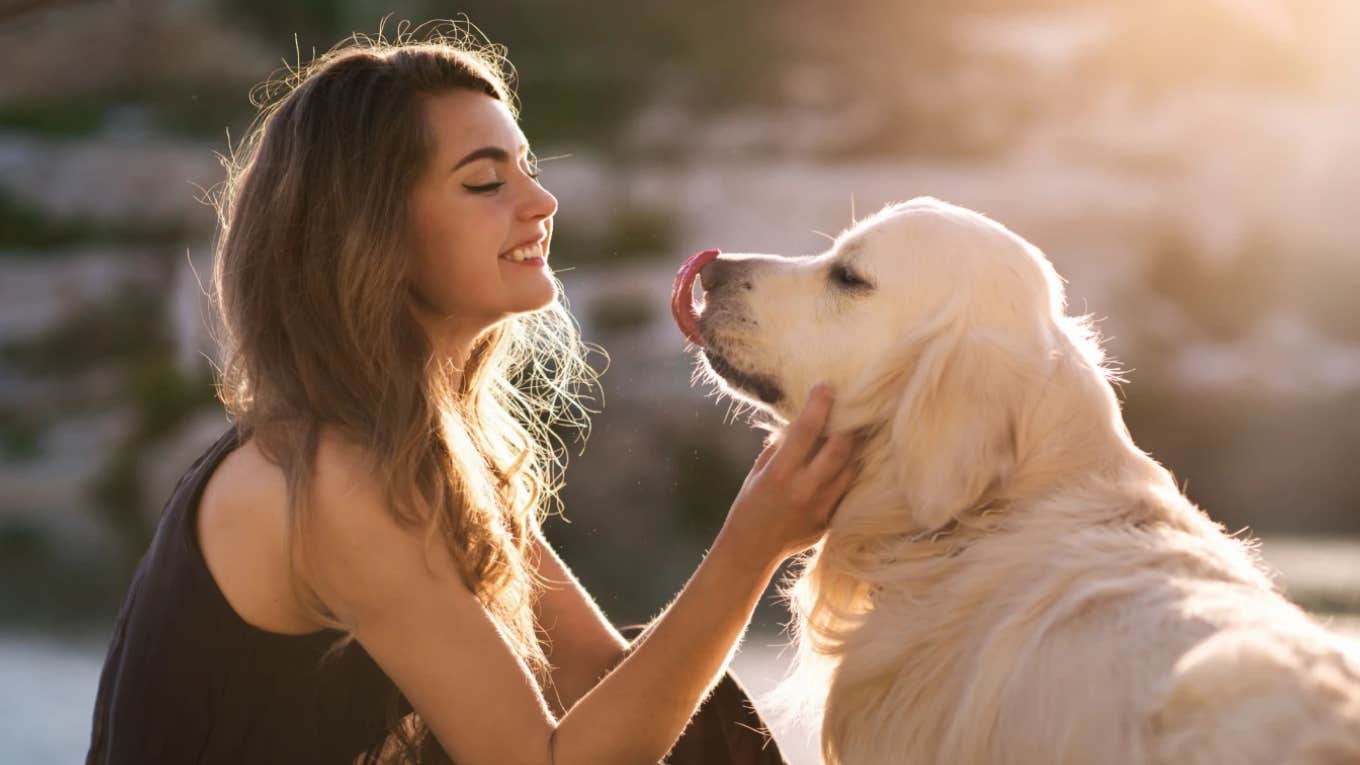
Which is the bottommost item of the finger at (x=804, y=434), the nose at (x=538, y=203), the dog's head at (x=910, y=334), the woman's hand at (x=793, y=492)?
the woman's hand at (x=793, y=492)

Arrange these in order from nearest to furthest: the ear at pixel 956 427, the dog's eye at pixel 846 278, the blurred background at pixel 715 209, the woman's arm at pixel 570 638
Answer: the ear at pixel 956 427, the dog's eye at pixel 846 278, the woman's arm at pixel 570 638, the blurred background at pixel 715 209

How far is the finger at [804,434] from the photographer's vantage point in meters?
2.46

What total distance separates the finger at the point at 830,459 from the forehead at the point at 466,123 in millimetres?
843

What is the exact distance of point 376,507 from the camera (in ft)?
7.97

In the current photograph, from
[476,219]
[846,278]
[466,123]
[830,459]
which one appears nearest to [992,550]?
[830,459]

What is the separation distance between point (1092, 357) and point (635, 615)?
15.0ft

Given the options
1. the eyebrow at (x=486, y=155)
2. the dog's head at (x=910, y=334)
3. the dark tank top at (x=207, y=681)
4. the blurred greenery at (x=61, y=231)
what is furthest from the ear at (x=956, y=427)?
the blurred greenery at (x=61, y=231)

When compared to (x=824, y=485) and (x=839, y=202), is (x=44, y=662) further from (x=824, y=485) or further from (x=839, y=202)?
(x=839, y=202)

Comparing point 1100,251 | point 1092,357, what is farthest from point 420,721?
point 1100,251

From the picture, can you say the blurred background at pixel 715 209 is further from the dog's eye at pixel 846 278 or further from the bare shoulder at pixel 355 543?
the bare shoulder at pixel 355 543

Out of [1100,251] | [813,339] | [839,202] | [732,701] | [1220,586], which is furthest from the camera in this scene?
[839,202]

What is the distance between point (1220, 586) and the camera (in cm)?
204

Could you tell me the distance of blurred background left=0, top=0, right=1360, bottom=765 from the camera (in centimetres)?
945

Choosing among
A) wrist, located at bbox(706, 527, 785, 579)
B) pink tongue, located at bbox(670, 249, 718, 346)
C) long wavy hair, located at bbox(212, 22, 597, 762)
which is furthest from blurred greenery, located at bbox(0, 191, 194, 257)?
wrist, located at bbox(706, 527, 785, 579)
